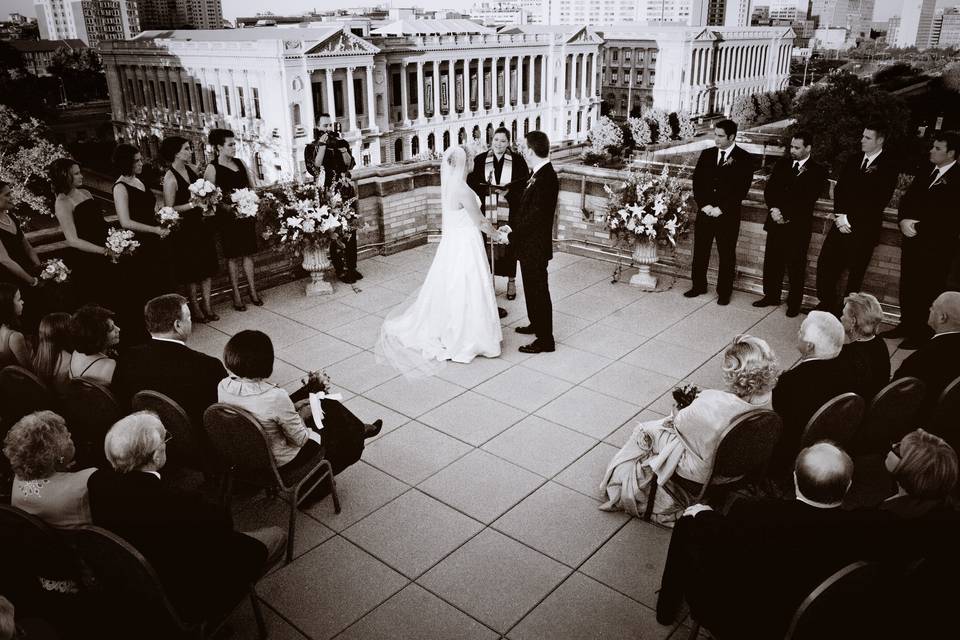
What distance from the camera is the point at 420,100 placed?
69.2 metres

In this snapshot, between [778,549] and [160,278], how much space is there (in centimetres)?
653

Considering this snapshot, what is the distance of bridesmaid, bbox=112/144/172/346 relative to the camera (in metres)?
6.64

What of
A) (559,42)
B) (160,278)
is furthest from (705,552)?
(559,42)

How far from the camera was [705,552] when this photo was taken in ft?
10.2

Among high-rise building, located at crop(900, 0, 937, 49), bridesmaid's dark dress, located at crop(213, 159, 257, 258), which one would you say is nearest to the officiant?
bridesmaid's dark dress, located at crop(213, 159, 257, 258)

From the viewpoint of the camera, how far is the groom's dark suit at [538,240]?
247 inches

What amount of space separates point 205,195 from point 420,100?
65.7 m

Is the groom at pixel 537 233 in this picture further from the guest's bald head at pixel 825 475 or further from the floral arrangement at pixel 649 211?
the guest's bald head at pixel 825 475

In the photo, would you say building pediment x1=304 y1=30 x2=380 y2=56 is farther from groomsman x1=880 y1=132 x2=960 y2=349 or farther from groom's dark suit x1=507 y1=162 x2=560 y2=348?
groomsman x1=880 y1=132 x2=960 y2=349

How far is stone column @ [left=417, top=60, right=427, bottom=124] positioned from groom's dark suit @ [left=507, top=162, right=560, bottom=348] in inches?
2607

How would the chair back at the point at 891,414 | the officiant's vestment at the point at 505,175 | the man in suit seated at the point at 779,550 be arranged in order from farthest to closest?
1. the officiant's vestment at the point at 505,175
2. the chair back at the point at 891,414
3. the man in suit seated at the point at 779,550

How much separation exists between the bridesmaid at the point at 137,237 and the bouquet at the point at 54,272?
2.07 ft

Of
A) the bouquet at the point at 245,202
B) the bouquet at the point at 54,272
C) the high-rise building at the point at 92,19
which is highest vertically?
the high-rise building at the point at 92,19

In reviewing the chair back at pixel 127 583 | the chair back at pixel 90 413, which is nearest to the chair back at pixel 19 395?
the chair back at pixel 90 413
